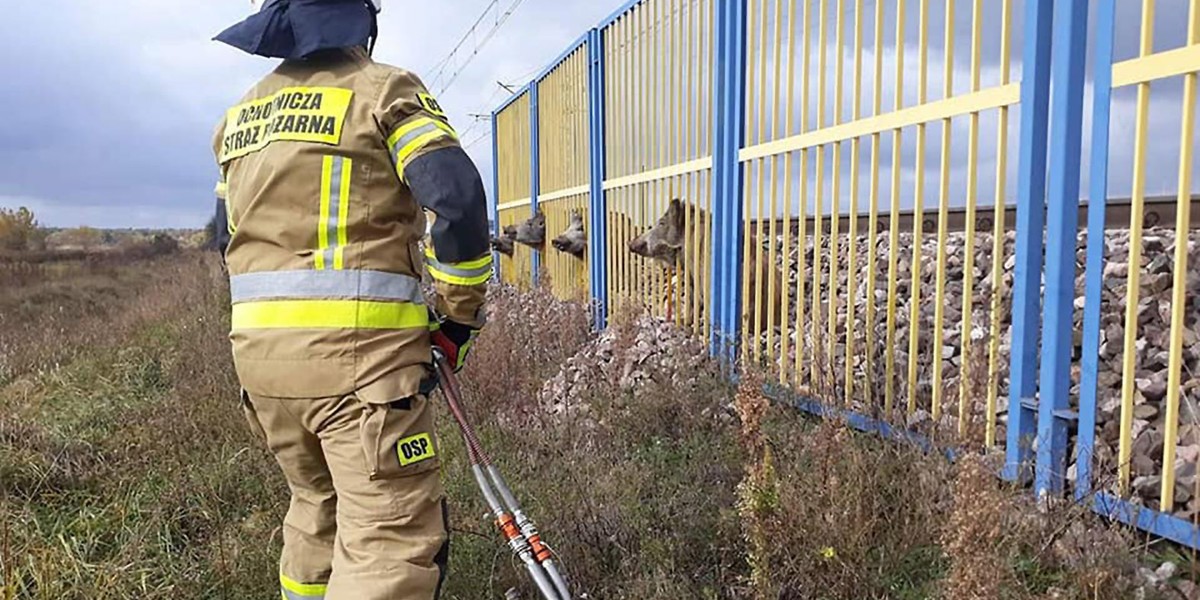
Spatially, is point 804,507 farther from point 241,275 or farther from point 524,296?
point 524,296

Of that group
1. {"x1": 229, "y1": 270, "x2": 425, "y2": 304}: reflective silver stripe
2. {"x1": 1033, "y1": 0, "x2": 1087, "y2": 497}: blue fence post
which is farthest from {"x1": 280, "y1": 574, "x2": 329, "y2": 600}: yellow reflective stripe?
{"x1": 1033, "y1": 0, "x2": 1087, "y2": 497}: blue fence post

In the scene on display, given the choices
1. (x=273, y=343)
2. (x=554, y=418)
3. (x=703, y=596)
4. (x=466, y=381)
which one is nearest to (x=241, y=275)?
(x=273, y=343)

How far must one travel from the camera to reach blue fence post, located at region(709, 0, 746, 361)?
534cm

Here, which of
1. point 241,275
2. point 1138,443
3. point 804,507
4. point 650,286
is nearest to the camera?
point 241,275

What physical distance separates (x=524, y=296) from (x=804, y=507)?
24.8 feet

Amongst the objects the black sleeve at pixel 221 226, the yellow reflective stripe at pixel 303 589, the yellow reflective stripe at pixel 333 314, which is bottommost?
the yellow reflective stripe at pixel 303 589

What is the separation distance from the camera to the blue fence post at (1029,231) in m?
3.07

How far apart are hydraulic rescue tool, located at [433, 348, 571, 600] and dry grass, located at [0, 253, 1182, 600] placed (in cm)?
61

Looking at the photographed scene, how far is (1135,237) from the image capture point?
2.73 meters

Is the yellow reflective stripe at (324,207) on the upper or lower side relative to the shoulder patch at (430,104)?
lower

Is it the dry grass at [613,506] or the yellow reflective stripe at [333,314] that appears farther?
the dry grass at [613,506]

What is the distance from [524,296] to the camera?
1014 cm

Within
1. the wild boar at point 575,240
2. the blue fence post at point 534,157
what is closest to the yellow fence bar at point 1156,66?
the wild boar at point 575,240

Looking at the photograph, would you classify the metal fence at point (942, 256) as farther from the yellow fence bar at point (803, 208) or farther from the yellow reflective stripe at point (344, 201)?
the yellow reflective stripe at point (344, 201)
